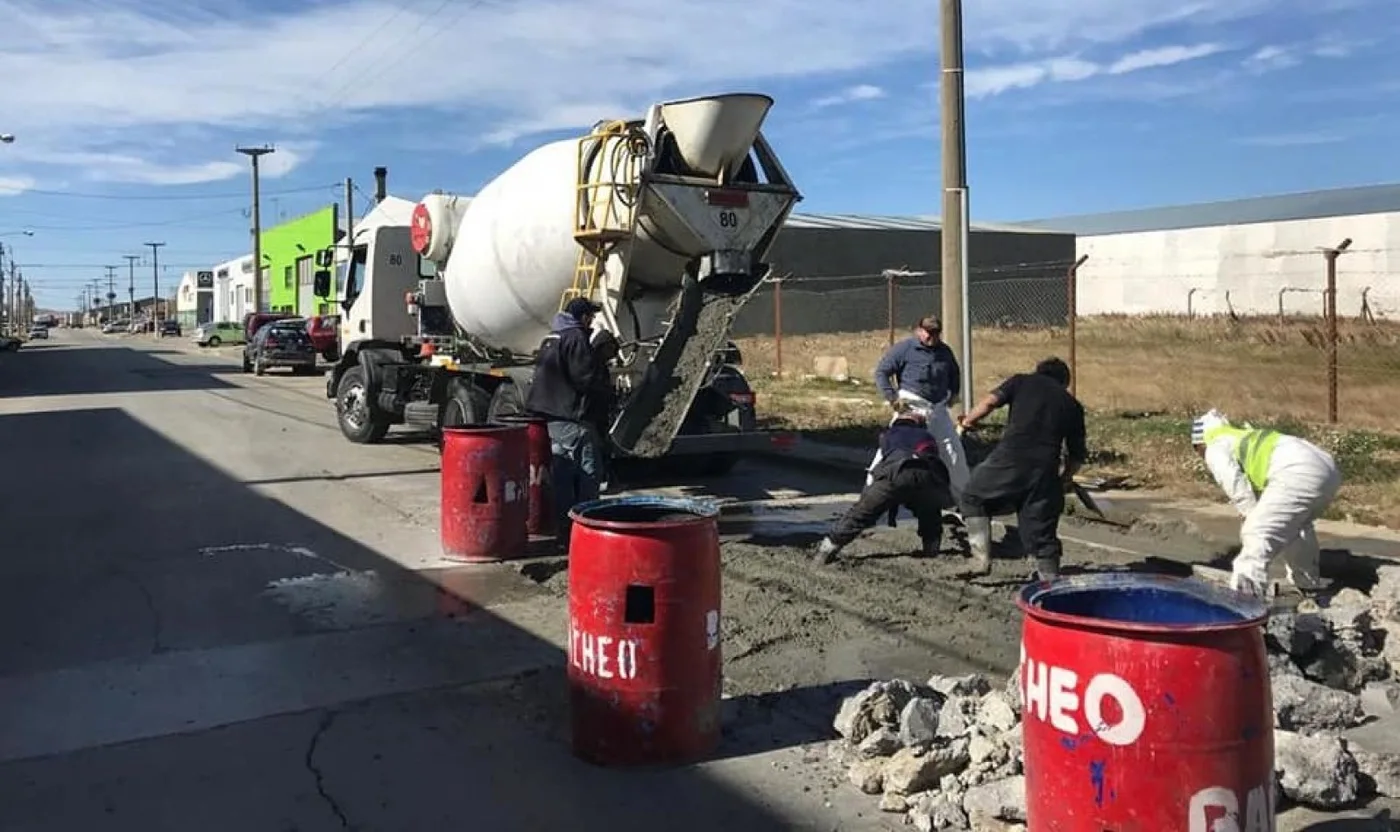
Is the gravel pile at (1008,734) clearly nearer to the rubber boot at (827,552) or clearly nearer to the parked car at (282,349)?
the rubber boot at (827,552)

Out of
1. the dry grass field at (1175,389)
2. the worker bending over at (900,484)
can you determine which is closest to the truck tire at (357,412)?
the dry grass field at (1175,389)

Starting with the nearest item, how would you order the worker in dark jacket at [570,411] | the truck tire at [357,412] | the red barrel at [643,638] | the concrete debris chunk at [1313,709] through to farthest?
the red barrel at [643,638]
the concrete debris chunk at [1313,709]
the worker in dark jacket at [570,411]
the truck tire at [357,412]

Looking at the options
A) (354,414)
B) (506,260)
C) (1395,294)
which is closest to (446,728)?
(506,260)

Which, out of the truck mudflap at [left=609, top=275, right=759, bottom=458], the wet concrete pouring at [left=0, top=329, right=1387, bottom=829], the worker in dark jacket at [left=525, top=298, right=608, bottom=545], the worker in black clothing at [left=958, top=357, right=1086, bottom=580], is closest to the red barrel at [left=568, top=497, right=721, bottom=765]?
the wet concrete pouring at [left=0, top=329, right=1387, bottom=829]

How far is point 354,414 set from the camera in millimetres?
16156

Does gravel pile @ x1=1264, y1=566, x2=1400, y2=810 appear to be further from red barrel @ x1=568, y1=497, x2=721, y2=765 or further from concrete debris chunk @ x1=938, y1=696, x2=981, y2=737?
red barrel @ x1=568, y1=497, x2=721, y2=765

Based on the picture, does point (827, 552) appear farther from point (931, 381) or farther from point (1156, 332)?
point (1156, 332)

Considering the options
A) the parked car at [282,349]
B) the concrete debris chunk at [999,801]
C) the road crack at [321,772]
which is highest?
the parked car at [282,349]

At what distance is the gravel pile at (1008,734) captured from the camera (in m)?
4.16

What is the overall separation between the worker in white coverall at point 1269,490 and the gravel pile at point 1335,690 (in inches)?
18.3

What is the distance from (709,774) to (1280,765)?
2083mm

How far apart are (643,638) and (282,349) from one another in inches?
1300

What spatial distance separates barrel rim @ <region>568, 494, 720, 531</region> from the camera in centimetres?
462

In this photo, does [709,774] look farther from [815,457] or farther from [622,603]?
[815,457]
